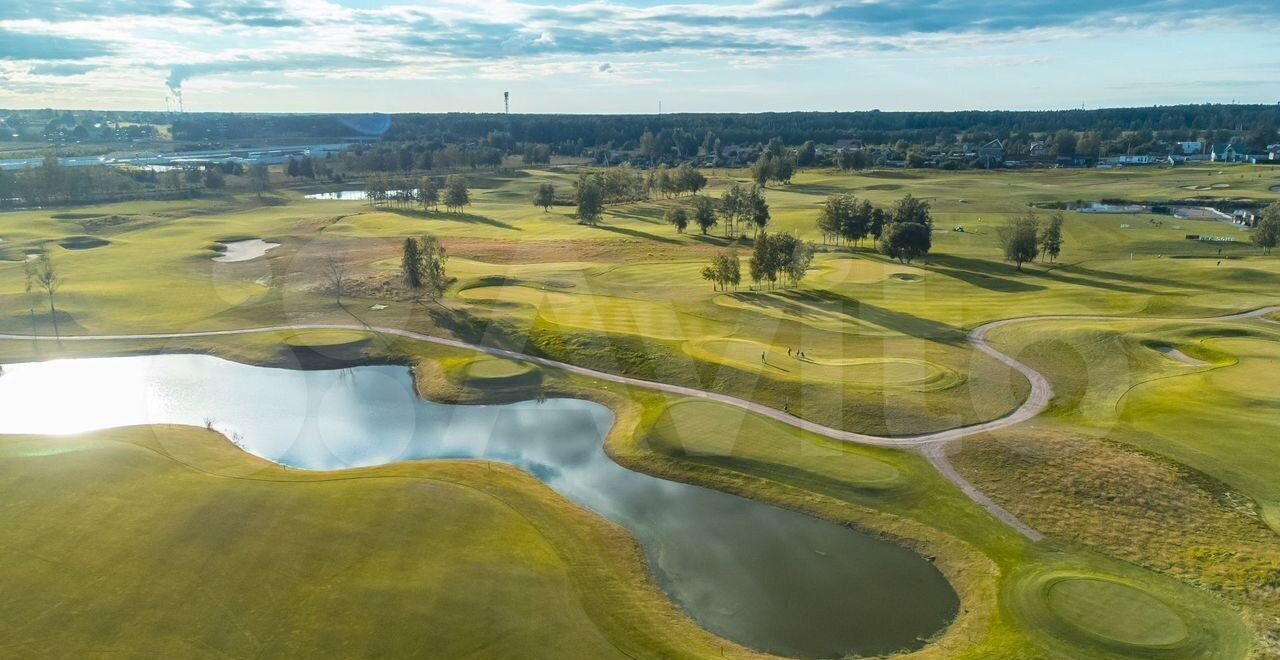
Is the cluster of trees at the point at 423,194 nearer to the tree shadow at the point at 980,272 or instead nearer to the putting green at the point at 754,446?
the tree shadow at the point at 980,272

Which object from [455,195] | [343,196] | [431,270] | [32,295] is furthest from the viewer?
[343,196]

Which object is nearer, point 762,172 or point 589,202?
point 589,202

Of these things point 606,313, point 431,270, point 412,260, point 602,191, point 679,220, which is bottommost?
point 606,313

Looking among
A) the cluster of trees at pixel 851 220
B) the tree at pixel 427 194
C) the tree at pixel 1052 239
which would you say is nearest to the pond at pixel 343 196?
the tree at pixel 427 194

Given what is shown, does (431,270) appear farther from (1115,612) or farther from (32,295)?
(1115,612)

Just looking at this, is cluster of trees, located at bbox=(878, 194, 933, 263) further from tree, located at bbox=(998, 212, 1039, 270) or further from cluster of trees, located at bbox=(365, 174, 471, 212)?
cluster of trees, located at bbox=(365, 174, 471, 212)

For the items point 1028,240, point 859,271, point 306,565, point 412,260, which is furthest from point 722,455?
point 1028,240

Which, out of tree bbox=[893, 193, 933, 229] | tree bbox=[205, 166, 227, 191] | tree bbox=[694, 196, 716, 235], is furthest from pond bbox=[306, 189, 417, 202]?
tree bbox=[893, 193, 933, 229]
